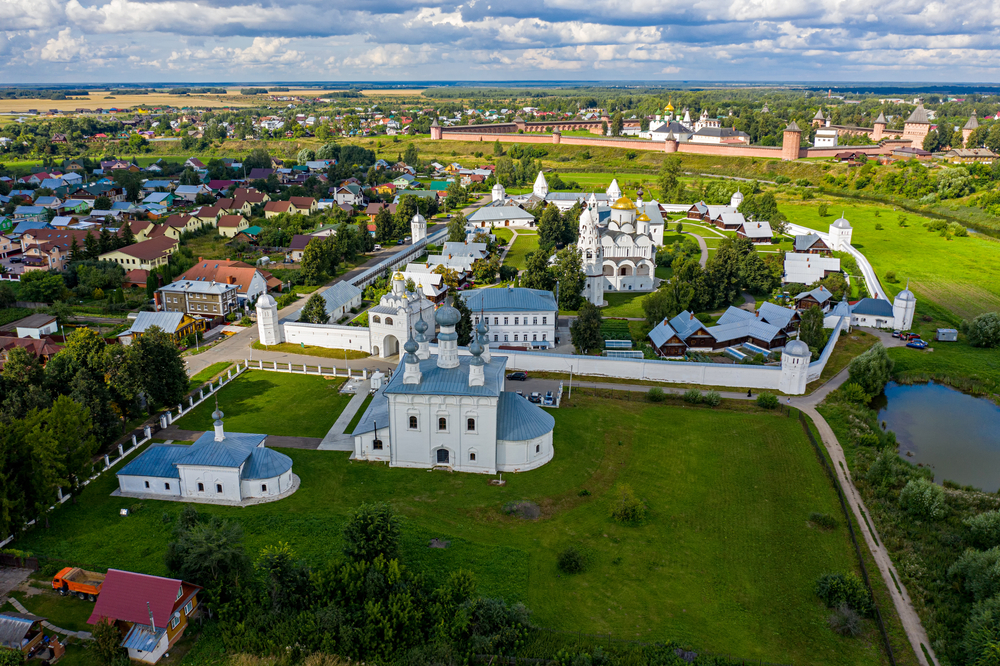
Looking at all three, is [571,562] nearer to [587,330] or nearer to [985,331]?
[587,330]

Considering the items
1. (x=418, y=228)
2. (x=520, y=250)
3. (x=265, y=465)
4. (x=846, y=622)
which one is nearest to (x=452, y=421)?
(x=265, y=465)

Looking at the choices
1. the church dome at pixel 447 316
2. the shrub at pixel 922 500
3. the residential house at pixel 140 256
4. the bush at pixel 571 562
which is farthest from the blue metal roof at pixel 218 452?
the residential house at pixel 140 256

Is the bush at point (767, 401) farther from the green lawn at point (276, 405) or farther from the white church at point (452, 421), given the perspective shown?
the green lawn at point (276, 405)

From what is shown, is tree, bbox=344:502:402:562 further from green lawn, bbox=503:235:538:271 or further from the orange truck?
green lawn, bbox=503:235:538:271

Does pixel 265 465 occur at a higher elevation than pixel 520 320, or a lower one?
lower

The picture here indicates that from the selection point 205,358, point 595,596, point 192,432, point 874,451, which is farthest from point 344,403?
point 874,451

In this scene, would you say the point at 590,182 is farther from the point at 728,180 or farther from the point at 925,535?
the point at 925,535
